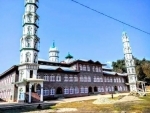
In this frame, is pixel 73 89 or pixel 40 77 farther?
pixel 73 89

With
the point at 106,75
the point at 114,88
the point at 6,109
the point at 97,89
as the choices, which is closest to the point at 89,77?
the point at 97,89

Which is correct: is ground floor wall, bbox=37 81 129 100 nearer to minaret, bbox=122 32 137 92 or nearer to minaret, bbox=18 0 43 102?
minaret, bbox=18 0 43 102

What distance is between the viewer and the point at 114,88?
170ft

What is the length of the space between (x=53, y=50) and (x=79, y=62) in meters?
20.3

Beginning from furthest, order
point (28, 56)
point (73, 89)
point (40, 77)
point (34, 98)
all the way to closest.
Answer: point (73, 89) → point (40, 77) → point (28, 56) → point (34, 98)

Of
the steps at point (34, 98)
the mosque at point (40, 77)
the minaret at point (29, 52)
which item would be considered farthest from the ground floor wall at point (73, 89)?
the minaret at point (29, 52)

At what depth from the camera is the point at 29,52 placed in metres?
31.2

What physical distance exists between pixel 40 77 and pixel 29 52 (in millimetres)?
6038

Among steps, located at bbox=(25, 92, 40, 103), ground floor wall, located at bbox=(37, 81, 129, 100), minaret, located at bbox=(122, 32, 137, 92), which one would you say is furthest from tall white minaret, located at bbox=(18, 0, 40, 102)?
minaret, located at bbox=(122, 32, 137, 92)

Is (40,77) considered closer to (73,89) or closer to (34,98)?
(34,98)

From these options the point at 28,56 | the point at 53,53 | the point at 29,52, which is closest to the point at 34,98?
the point at 28,56

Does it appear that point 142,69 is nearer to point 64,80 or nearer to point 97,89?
point 97,89

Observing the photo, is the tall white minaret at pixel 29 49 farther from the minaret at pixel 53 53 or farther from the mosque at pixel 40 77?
the minaret at pixel 53 53

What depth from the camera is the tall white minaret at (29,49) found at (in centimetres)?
2969
